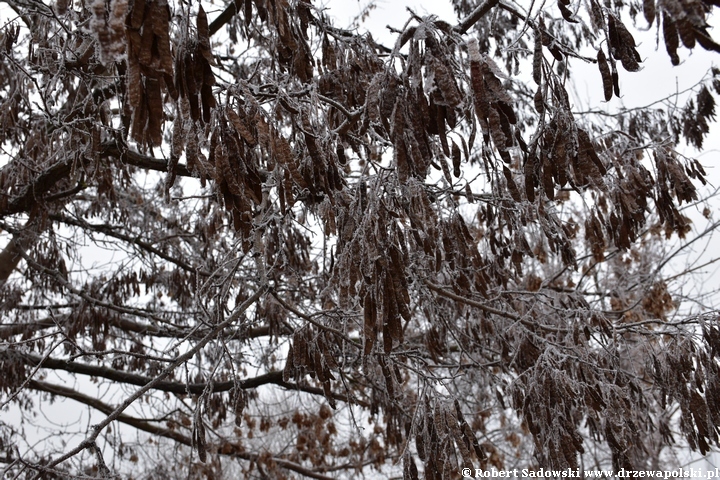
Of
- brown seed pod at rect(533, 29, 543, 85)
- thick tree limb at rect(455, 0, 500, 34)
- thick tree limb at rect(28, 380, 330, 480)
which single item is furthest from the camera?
thick tree limb at rect(28, 380, 330, 480)

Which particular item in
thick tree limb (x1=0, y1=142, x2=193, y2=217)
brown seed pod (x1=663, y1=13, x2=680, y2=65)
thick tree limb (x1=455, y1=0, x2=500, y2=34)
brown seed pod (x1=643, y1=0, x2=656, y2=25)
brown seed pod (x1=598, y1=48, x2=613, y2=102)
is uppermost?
thick tree limb (x1=0, y1=142, x2=193, y2=217)

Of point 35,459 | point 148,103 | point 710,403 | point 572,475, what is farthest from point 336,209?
point 35,459

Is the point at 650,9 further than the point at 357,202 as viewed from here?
No

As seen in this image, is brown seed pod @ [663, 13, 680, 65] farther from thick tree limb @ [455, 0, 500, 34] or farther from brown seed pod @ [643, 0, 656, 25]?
thick tree limb @ [455, 0, 500, 34]

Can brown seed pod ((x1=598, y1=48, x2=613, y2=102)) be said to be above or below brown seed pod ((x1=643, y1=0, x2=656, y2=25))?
above

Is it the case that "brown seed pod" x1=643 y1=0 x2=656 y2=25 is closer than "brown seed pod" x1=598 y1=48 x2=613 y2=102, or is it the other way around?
Result: "brown seed pod" x1=643 y1=0 x2=656 y2=25

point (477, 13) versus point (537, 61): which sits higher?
point (477, 13)

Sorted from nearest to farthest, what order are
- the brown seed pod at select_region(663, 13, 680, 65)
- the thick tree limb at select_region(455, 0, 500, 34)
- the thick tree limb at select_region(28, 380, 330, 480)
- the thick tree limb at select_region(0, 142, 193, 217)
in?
the brown seed pod at select_region(663, 13, 680, 65), the thick tree limb at select_region(455, 0, 500, 34), the thick tree limb at select_region(0, 142, 193, 217), the thick tree limb at select_region(28, 380, 330, 480)

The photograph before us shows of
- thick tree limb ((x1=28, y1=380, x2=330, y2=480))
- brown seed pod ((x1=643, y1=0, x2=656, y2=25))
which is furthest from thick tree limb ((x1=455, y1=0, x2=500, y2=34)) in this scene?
thick tree limb ((x1=28, y1=380, x2=330, y2=480))

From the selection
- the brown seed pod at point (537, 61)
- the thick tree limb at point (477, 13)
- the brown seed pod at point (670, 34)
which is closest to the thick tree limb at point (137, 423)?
the thick tree limb at point (477, 13)

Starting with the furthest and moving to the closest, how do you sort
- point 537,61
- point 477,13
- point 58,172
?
point 58,172
point 477,13
point 537,61

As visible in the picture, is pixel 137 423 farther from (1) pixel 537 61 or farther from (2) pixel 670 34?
(2) pixel 670 34

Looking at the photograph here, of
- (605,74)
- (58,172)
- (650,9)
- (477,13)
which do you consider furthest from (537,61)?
(58,172)

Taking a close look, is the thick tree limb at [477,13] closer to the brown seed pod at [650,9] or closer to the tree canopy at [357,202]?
the tree canopy at [357,202]
